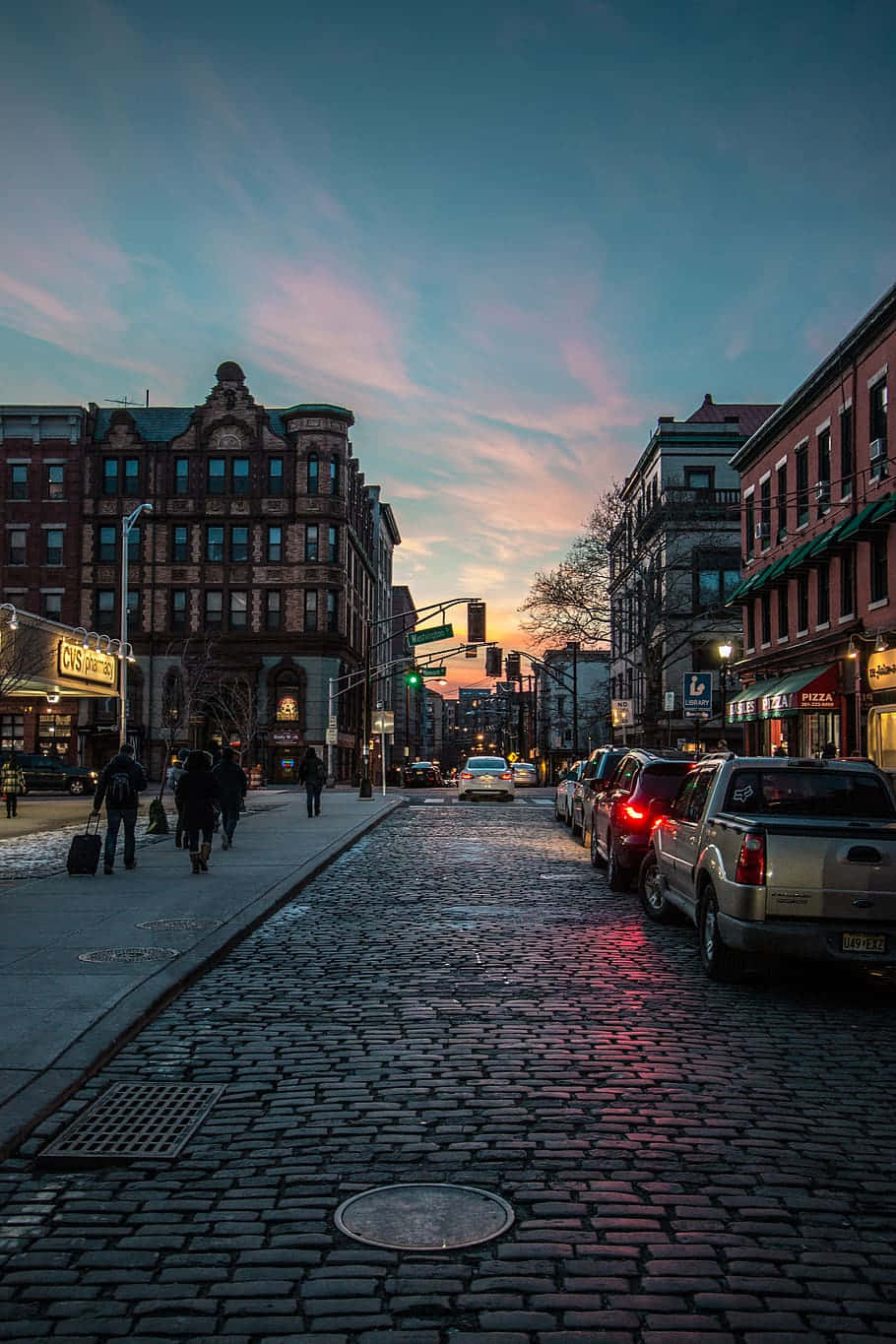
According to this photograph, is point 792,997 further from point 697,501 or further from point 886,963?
point 697,501

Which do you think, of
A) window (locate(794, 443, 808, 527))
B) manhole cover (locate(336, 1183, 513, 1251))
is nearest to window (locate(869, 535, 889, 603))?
window (locate(794, 443, 808, 527))

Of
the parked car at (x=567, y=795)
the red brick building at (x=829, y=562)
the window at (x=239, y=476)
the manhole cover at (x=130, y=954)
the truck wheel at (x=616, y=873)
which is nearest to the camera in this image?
the manhole cover at (x=130, y=954)

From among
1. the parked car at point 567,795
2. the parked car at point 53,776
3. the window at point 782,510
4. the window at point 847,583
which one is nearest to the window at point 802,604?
the window at point 782,510

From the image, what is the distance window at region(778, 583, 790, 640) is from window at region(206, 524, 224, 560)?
36386mm

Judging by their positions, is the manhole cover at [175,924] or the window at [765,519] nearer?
the manhole cover at [175,924]

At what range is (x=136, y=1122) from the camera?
5773mm

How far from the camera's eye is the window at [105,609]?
6488 cm

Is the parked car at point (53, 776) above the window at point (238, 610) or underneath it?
underneath

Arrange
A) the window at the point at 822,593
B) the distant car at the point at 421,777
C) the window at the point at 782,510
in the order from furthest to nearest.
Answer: the distant car at the point at 421,777 → the window at the point at 782,510 → the window at the point at 822,593

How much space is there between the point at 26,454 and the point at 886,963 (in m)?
64.1

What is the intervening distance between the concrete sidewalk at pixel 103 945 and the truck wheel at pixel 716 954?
161 inches

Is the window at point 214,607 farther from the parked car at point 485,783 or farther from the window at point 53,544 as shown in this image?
the parked car at point 485,783

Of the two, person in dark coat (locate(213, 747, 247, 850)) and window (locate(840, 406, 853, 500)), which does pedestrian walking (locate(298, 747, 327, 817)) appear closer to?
person in dark coat (locate(213, 747, 247, 850))

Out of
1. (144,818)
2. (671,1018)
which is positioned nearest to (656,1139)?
(671,1018)
